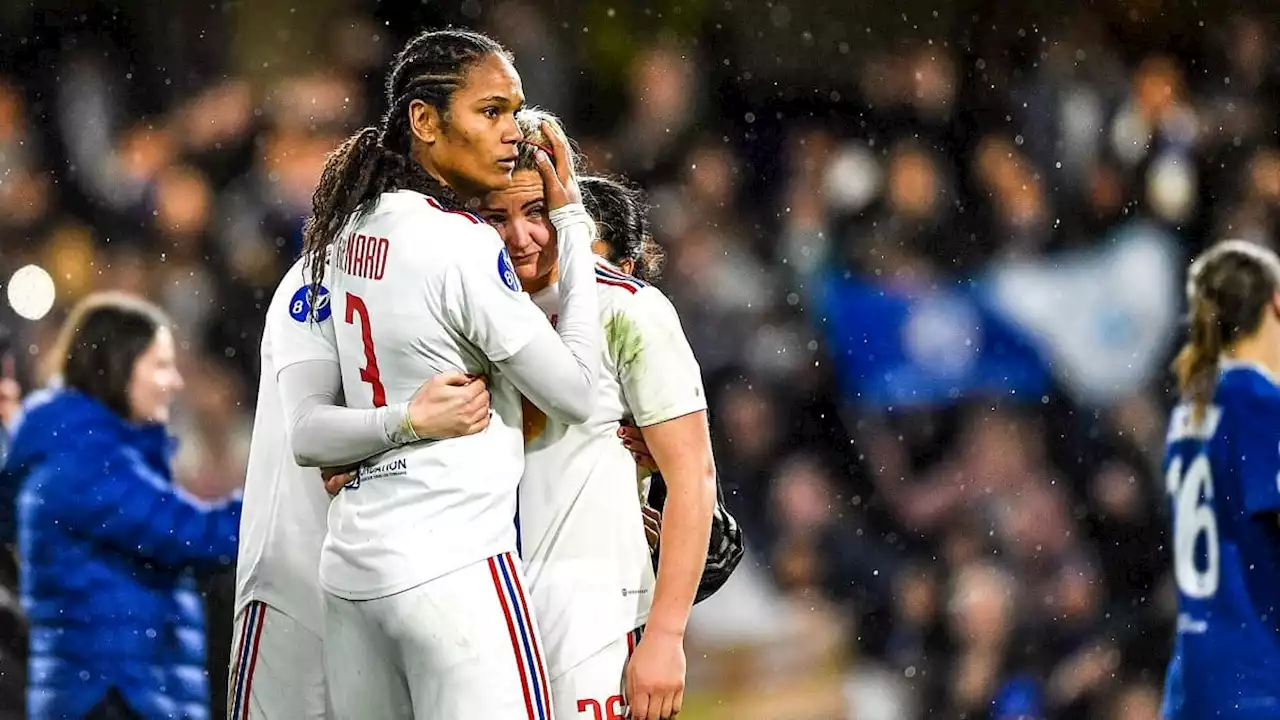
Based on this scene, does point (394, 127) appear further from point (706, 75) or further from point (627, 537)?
point (706, 75)

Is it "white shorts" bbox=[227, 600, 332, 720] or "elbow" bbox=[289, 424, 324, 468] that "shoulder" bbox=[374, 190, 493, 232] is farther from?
"white shorts" bbox=[227, 600, 332, 720]

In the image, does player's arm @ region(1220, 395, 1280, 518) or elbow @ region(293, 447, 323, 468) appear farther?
player's arm @ region(1220, 395, 1280, 518)

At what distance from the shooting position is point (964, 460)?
3.35 m

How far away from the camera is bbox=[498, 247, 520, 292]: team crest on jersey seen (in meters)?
1.56

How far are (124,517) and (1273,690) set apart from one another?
2.44m

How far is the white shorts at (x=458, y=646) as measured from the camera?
1.52 metres

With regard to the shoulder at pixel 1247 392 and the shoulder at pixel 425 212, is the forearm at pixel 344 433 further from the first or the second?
the shoulder at pixel 1247 392

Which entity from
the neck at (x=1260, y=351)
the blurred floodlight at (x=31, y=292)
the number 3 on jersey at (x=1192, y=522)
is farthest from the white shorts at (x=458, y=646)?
the neck at (x=1260, y=351)

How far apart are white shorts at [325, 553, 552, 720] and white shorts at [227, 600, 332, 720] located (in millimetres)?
219

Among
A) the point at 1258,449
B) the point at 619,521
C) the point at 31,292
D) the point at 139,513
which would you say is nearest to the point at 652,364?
the point at 619,521

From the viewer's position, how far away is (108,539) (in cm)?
278

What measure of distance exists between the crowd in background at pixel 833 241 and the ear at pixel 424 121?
1.30m

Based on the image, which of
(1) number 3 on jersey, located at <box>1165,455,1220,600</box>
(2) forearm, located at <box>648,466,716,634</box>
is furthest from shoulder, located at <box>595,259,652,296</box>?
(1) number 3 on jersey, located at <box>1165,455,1220,600</box>

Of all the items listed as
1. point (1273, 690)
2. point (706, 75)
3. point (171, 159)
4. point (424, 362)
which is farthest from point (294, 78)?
point (1273, 690)
